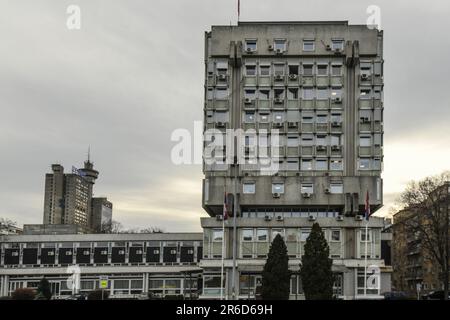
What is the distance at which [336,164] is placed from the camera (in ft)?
255

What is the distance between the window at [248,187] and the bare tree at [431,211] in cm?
1929

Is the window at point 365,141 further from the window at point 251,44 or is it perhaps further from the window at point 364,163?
the window at point 251,44

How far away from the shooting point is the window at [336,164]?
7750cm

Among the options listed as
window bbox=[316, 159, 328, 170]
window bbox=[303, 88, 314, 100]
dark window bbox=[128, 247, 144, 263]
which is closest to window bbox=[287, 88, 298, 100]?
window bbox=[303, 88, 314, 100]

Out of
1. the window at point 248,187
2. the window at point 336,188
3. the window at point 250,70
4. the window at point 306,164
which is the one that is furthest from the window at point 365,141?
the window at point 250,70

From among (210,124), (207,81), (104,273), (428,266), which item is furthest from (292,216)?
(428,266)

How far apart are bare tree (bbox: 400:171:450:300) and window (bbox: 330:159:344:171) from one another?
9.16 m

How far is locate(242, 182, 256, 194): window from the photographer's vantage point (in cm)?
7562

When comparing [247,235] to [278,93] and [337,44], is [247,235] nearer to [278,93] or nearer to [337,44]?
[278,93]

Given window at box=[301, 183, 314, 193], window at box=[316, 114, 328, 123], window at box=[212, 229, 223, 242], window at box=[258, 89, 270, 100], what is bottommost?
window at box=[212, 229, 223, 242]

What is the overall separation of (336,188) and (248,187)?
34.2 feet

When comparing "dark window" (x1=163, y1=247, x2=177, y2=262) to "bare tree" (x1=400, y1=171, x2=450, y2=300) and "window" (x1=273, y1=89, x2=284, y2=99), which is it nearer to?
"window" (x1=273, y1=89, x2=284, y2=99)

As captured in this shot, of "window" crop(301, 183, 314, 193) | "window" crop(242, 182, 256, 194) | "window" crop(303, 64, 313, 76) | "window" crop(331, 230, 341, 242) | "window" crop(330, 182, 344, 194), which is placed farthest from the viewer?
"window" crop(303, 64, 313, 76)

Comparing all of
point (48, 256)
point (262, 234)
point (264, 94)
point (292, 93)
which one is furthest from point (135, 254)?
point (292, 93)
